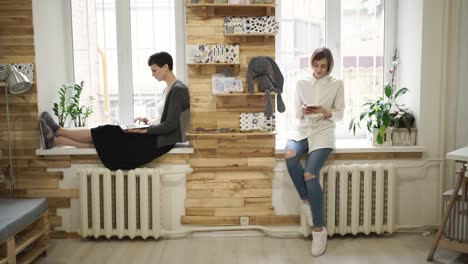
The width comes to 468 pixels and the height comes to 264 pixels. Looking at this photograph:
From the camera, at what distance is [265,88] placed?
3389mm

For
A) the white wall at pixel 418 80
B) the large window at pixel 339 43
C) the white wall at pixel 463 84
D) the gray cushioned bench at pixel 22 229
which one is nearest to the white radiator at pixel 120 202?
the white wall at pixel 418 80

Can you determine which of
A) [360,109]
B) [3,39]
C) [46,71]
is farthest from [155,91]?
[360,109]

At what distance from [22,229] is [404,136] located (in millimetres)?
2684

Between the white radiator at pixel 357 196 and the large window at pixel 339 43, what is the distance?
1.83 ft

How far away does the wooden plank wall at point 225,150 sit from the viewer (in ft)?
11.3

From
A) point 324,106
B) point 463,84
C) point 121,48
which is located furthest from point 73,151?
point 463,84

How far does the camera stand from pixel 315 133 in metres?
3.34

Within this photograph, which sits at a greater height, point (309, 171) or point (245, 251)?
point (309, 171)

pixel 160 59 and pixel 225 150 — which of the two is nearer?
pixel 160 59

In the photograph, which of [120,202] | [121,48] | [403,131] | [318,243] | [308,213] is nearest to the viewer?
[318,243]

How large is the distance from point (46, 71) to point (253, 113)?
5.12 feet

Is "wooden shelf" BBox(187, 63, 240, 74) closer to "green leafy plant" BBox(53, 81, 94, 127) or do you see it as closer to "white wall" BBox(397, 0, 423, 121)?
"green leafy plant" BBox(53, 81, 94, 127)

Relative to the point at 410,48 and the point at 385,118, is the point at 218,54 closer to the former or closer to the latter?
the point at 385,118

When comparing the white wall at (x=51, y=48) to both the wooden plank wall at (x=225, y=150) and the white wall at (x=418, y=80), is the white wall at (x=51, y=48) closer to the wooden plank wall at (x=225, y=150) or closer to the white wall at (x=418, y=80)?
the white wall at (x=418, y=80)
